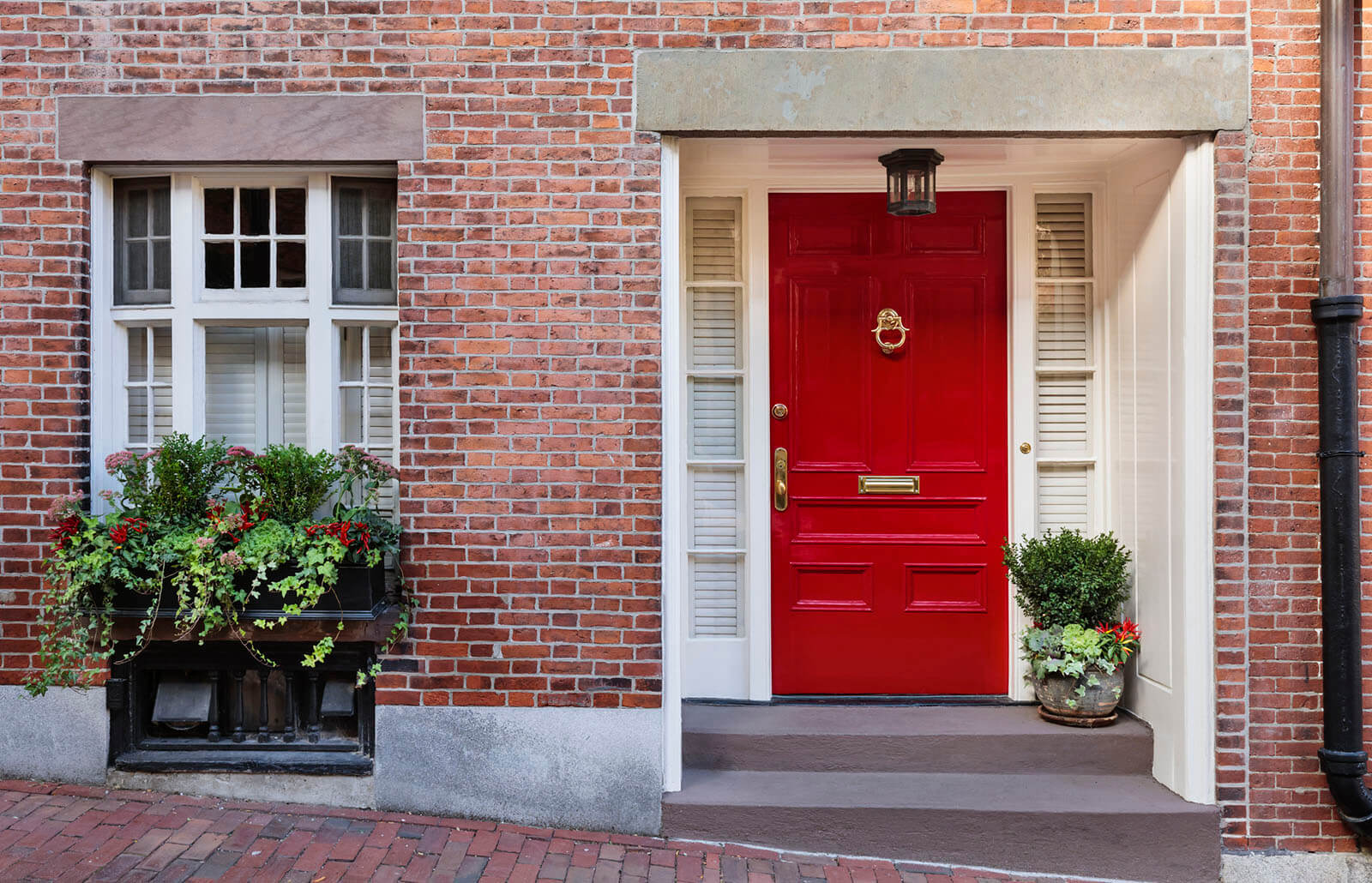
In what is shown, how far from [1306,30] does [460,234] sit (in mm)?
3633

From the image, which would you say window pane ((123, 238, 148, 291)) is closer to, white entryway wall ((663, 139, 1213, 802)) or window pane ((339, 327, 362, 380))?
window pane ((339, 327, 362, 380))

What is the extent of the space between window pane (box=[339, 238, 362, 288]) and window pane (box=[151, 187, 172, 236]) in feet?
2.56

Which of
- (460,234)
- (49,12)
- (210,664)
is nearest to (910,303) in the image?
(460,234)

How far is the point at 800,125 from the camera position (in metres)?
4.02

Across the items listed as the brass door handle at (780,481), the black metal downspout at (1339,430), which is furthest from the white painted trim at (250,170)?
the black metal downspout at (1339,430)

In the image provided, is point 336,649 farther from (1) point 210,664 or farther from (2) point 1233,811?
(2) point 1233,811

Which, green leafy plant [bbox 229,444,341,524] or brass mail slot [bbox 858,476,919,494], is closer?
green leafy plant [bbox 229,444,341,524]

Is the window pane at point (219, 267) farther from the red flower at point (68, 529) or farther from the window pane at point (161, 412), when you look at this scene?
the red flower at point (68, 529)

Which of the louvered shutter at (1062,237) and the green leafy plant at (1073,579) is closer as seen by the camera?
the green leafy plant at (1073,579)

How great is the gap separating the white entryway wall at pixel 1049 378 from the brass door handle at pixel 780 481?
0.05 metres

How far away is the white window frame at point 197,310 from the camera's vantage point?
4.29 metres

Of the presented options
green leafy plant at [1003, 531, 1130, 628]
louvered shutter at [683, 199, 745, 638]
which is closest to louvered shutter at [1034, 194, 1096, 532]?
green leafy plant at [1003, 531, 1130, 628]

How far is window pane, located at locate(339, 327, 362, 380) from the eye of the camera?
443cm

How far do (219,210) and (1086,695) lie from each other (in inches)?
177
